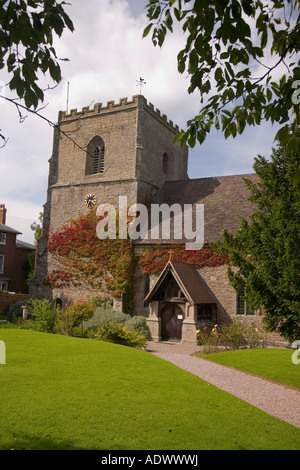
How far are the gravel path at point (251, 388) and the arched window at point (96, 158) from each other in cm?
1671

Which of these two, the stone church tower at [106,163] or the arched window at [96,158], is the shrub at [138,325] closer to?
the stone church tower at [106,163]

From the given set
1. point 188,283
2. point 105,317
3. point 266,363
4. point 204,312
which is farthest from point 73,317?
point 266,363

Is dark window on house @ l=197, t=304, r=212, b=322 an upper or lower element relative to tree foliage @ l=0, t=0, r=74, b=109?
lower

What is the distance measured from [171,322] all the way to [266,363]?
7945 millimetres

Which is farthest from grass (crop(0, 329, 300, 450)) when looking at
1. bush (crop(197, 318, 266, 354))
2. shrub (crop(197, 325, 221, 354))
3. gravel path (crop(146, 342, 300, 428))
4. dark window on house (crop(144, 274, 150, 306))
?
dark window on house (crop(144, 274, 150, 306))

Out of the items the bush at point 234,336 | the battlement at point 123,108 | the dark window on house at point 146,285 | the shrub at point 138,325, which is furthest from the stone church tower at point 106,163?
the bush at point 234,336

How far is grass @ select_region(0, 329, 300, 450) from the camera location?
6.16m

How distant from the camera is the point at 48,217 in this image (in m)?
29.0

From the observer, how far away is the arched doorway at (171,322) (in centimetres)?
2075

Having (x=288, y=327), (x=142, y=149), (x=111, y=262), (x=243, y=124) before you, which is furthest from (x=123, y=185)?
(x=243, y=124)

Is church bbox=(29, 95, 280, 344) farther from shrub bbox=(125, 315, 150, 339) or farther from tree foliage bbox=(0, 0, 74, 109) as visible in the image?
→ tree foliage bbox=(0, 0, 74, 109)

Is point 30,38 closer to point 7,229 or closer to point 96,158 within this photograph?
point 96,158

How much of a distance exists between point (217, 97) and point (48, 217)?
24.9 meters

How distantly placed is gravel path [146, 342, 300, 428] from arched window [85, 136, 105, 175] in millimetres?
16706
